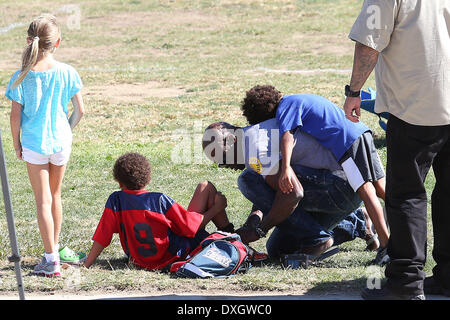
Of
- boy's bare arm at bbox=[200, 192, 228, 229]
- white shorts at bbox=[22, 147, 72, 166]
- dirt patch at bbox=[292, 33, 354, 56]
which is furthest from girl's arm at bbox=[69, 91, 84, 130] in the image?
dirt patch at bbox=[292, 33, 354, 56]

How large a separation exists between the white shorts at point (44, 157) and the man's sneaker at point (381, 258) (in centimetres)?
211

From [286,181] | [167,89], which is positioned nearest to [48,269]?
[286,181]

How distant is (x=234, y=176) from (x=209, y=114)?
3743 millimetres

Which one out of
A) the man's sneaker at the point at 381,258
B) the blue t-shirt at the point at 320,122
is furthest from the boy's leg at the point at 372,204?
the blue t-shirt at the point at 320,122

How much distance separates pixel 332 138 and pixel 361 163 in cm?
25

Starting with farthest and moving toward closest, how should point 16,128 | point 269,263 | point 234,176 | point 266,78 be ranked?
1. point 266,78
2. point 234,176
3. point 269,263
4. point 16,128

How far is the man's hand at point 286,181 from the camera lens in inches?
192

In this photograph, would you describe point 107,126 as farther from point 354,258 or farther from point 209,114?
point 354,258

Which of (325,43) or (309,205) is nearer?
(309,205)

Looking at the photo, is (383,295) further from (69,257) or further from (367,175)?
(69,257)

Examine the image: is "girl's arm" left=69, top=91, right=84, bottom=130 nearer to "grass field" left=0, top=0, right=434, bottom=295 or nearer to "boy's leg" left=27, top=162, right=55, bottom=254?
"boy's leg" left=27, top=162, right=55, bottom=254

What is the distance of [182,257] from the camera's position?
5.07 m

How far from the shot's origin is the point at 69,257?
519cm
